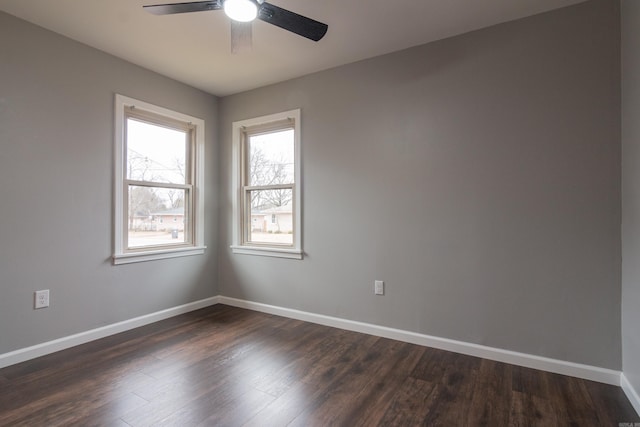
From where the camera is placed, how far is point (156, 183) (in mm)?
3348

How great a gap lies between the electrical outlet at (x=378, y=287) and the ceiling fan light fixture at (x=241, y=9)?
2.27 meters

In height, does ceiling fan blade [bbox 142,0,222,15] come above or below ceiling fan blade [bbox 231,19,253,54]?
above

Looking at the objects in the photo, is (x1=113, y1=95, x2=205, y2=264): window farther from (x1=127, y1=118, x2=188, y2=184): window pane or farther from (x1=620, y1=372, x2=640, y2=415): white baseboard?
(x1=620, y1=372, x2=640, y2=415): white baseboard

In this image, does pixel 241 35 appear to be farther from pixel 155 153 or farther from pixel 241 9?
pixel 155 153

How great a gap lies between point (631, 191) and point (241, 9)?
2.48 metres

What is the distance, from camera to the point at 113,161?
295 cm

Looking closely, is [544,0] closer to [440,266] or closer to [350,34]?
[350,34]

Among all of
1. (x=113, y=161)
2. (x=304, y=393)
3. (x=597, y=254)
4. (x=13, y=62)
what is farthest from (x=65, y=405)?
(x=597, y=254)

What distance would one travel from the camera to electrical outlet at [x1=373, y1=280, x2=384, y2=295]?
Result: 2.92 metres

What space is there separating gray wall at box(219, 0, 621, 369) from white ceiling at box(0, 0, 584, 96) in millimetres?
165

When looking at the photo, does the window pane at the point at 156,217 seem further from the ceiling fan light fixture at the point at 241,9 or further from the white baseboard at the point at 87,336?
the ceiling fan light fixture at the point at 241,9

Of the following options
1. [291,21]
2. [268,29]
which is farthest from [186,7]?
[268,29]

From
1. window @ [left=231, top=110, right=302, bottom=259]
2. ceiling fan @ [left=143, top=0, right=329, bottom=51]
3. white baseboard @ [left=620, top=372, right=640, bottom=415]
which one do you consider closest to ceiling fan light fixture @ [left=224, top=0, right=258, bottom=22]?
ceiling fan @ [left=143, top=0, right=329, bottom=51]

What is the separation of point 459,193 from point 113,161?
3.07 m
